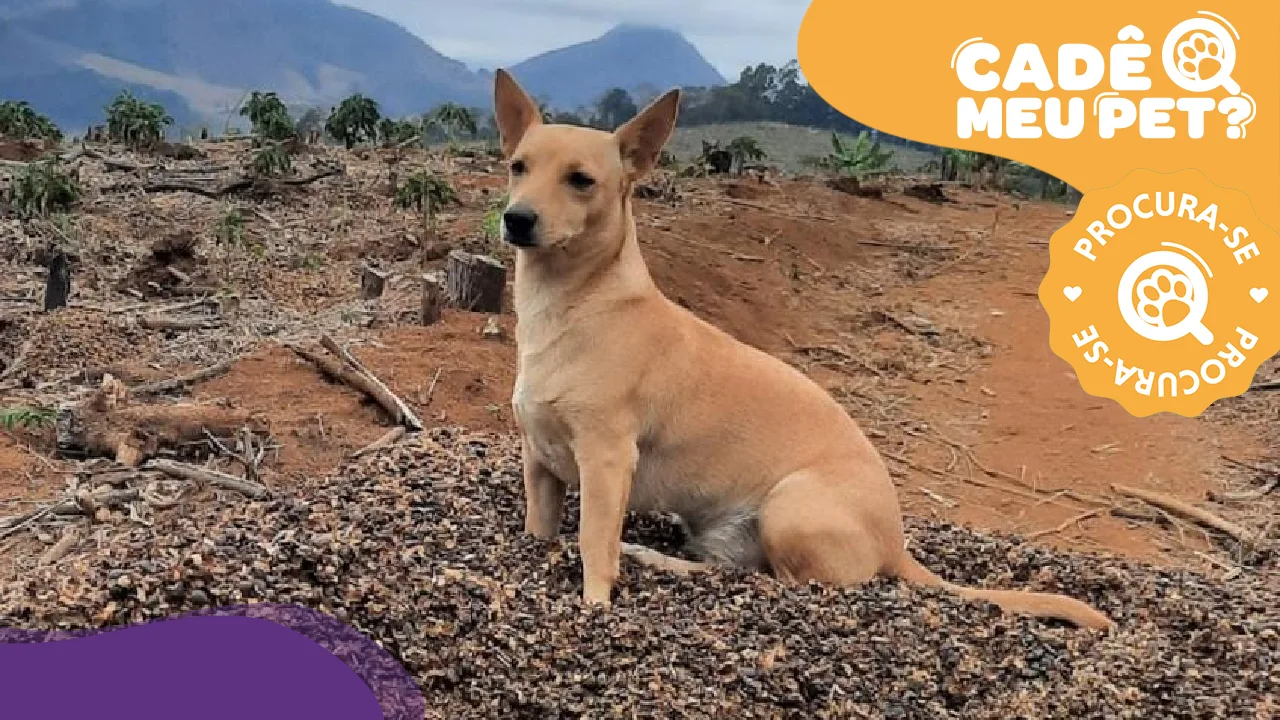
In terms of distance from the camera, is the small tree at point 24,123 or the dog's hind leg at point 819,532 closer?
the dog's hind leg at point 819,532

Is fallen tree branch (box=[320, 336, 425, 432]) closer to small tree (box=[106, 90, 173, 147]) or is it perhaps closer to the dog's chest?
the dog's chest

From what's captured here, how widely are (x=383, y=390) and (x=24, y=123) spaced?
9.40 meters

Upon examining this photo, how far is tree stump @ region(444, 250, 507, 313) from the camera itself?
868 centimetres

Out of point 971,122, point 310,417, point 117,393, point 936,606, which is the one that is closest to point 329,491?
point 310,417

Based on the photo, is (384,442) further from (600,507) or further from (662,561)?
(600,507)

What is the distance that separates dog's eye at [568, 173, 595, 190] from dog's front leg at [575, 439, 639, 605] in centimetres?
85

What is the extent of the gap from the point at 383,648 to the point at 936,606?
6.05 ft

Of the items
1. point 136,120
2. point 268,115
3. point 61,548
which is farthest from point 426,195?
point 61,548

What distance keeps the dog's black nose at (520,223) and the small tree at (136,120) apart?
1090 cm

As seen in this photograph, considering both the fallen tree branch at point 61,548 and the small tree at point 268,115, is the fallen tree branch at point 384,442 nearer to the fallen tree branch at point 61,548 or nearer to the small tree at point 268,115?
the fallen tree branch at point 61,548

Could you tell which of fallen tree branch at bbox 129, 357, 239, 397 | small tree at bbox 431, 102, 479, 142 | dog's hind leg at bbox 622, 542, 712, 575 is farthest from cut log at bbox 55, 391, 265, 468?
small tree at bbox 431, 102, 479, 142

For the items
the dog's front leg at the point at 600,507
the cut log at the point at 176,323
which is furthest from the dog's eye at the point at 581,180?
the cut log at the point at 176,323

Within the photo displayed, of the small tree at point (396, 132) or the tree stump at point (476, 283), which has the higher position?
the small tree at point (396, 132)

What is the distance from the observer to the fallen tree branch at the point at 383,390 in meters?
6.42
